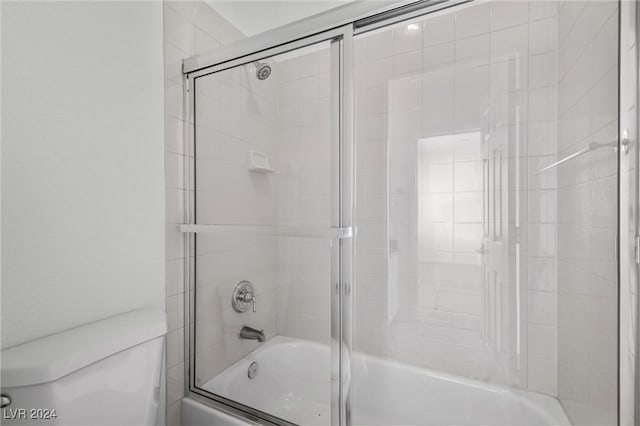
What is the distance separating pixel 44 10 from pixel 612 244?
5.64 feet

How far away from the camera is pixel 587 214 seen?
94 centimetres

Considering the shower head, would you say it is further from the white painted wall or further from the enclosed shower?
the white painted wall

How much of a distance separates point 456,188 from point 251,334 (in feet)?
3.21

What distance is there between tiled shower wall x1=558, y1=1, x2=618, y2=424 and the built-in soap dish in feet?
3.34

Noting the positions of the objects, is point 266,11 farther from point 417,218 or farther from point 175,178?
point 417,218

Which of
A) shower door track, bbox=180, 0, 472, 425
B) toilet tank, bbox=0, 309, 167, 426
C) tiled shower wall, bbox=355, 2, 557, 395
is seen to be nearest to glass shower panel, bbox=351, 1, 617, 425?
tiled shower wall, bbox=355, 2, 557, 395

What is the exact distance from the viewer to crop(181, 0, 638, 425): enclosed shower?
931 millimetres

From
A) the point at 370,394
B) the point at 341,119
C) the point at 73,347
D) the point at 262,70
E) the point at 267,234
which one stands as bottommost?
the point at 370,394

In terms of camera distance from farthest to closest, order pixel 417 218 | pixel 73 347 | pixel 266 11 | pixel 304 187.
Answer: pixel 266 11 → pixel 417 218 → pixel 304 187 → pixel 73 347

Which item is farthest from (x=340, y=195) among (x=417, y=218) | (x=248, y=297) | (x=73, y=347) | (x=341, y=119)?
(x=73, y=347)

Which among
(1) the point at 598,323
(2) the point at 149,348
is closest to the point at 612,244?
(1) the point at 598,323

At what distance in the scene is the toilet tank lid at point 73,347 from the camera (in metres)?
0.67

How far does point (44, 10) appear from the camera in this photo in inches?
32.4

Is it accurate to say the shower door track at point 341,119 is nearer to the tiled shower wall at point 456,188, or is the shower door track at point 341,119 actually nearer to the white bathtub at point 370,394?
the white bathtub at point 370,394
